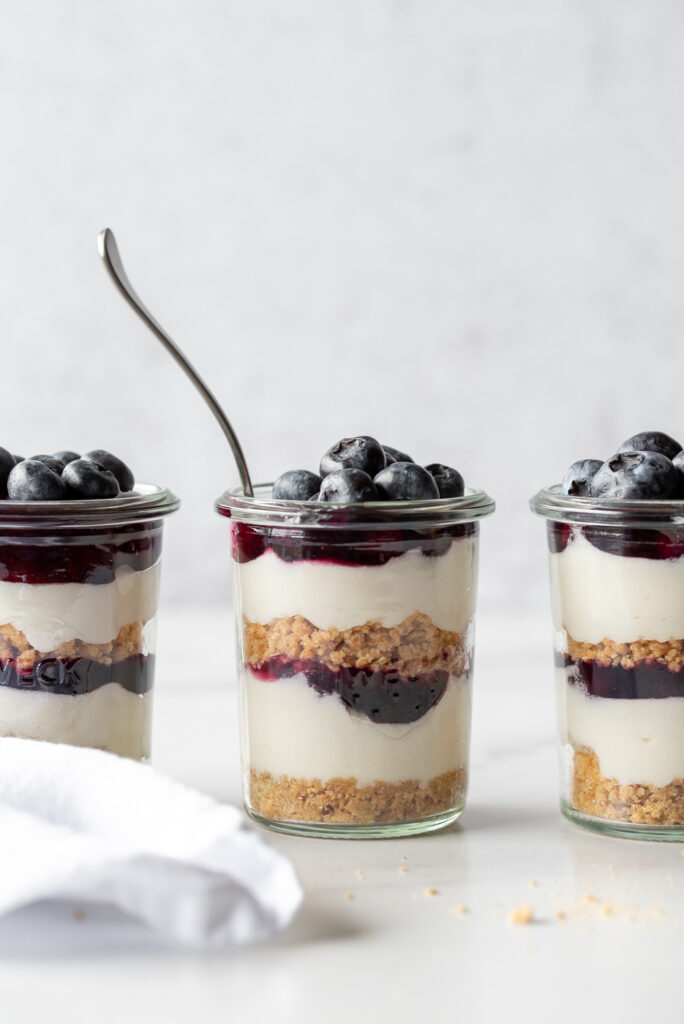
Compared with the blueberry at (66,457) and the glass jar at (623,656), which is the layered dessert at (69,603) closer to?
the blueberry at (66,457)

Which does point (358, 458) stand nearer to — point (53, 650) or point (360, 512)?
point (360, 512)

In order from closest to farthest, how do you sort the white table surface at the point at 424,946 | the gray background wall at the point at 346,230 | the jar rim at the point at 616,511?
the white table surface at the point at 424,946 < the jar rim at the point at 616,511 < the gray background wall at the point at 346,230

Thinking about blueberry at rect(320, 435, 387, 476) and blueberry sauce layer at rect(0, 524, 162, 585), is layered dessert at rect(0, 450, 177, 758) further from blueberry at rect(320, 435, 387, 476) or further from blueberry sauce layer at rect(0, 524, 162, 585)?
blueberry at rect(320, 435, 387, 476)

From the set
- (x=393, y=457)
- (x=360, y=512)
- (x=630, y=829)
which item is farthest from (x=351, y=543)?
(x=630, y=829)

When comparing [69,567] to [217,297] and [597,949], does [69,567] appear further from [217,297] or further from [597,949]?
[217,297]

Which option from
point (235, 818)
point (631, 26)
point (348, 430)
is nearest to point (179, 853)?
point (235, 818)

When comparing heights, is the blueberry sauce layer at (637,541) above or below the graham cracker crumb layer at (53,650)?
above

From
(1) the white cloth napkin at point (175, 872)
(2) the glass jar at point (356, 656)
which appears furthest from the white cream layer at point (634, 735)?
(1) the white cloth napkin at point (175, 872)
